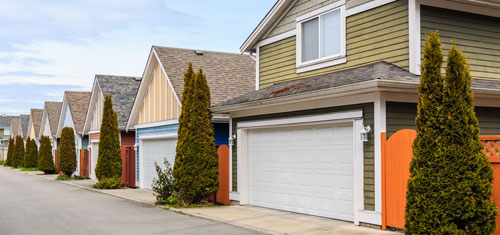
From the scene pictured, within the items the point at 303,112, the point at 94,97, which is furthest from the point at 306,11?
the point at 94,97

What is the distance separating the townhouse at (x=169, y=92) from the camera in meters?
20.8

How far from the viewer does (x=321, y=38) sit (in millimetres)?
14562

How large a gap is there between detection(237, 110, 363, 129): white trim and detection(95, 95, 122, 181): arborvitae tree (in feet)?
35.3

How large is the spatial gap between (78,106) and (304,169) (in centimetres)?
2906

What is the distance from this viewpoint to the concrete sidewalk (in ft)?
36.4

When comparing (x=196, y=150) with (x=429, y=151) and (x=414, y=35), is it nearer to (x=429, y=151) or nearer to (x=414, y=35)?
(x=414, y=35)

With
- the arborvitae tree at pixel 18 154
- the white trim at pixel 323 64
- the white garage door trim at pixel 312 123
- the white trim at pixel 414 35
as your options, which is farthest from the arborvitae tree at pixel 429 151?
the arborvitae tree at pixel 18 154

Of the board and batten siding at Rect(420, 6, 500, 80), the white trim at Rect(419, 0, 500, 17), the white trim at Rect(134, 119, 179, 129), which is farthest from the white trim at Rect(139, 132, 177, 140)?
the white trim at Rect(419, 0, 500, 17)

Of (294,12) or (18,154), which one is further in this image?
(18,154)

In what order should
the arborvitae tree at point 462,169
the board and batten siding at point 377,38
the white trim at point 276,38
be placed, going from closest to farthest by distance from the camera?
the arborvitae tree at point 462,169 < the board and batten siding at point 377,38 < the white trim at point 276,38

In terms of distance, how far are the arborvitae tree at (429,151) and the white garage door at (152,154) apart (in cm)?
1393

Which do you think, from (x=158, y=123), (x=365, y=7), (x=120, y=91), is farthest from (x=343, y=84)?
(x=120, y=91)

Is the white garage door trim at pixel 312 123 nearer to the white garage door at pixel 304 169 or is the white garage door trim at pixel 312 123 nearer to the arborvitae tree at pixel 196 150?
the white garage door at pixel 304 169

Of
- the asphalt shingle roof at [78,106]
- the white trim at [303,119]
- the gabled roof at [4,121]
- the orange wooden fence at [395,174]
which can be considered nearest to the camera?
the orange wooden fence at [395,174]
